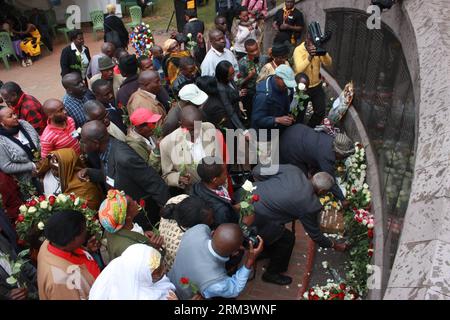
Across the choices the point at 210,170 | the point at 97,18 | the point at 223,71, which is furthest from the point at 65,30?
the point at 210,170

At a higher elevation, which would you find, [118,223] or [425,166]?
[425,166]

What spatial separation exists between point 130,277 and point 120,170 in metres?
1.64

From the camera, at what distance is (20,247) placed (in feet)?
14.3

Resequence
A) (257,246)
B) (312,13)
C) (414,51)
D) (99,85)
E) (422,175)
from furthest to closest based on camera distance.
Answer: (312,13)
(99,85)
(414,51)
(257,246)
(422,175)

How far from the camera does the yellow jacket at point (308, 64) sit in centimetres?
654

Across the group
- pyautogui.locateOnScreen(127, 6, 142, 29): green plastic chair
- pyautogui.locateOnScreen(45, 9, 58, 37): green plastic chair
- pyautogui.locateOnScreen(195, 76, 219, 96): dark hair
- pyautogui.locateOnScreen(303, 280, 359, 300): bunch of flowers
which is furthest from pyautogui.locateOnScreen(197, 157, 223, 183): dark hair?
pyautogui.locateOnScreen(45, 9, 58, 37): green plastic chair

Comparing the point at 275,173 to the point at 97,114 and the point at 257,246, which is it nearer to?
the point at 257,246

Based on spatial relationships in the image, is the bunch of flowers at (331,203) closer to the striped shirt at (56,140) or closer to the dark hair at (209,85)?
the dark hair at (209,85)

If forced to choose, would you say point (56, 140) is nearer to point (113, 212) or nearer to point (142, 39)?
point (113, 212)

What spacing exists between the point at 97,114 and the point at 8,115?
1.00 meters

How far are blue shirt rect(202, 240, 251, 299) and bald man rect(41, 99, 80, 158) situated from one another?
2.54m

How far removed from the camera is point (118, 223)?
133 inches
